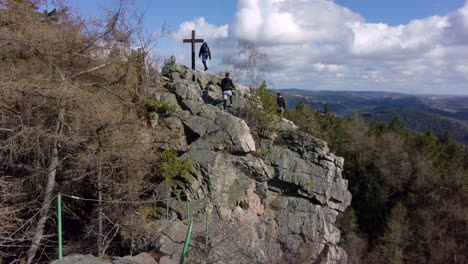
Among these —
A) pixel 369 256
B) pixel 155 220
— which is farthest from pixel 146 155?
pixel 369 256

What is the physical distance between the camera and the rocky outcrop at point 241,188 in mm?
11914

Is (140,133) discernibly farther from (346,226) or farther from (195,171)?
(346,226)

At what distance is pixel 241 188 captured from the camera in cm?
1416

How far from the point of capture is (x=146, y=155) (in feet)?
42.5

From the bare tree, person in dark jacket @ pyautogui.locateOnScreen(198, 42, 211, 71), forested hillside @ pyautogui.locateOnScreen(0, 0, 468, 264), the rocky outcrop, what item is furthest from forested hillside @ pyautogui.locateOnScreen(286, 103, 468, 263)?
the bare tree

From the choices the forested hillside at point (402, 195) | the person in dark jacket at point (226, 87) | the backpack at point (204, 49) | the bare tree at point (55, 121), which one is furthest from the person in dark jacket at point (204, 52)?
the forested hillside at point (402, 195)

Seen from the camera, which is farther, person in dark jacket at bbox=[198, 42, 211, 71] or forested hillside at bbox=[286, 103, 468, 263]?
forested hillside at bbox=[286, 103, 468, 263]

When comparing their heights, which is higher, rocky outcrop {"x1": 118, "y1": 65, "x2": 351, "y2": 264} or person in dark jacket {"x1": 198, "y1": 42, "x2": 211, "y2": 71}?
person in dark jacket {"x1": 198, "y1": 42, "x2": 211, "y2": 71}

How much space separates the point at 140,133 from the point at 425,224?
87.7 ft

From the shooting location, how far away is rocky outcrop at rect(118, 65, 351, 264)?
11914 mm

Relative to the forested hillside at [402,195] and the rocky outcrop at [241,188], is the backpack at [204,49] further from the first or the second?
the forested hillside at [402,195]

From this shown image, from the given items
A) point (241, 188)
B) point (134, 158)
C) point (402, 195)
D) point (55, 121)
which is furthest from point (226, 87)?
point (402, 195)

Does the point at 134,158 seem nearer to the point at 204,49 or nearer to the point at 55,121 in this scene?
the point at 55,121

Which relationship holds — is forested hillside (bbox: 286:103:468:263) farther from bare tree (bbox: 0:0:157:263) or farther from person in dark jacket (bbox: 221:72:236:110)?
bare tree (bbox: 0:0:157:263)
